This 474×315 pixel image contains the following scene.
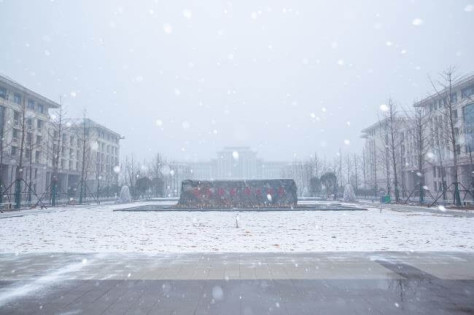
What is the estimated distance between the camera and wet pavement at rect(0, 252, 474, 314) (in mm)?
4586

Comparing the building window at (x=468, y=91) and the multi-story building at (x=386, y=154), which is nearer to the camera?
the multi-story building at (x=386, y=154)

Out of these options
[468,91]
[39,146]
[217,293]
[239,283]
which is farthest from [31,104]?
[468,91]

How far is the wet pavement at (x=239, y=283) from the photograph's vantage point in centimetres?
459

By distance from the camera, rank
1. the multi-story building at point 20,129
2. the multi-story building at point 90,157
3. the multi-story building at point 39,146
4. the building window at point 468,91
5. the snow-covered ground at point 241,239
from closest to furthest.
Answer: the snow-covered ground at point 241,239 < the multi-story building at point 39,146 < the multi-story building at point 20,129 < the building window at point 468,91 < the multi-story building at point 90,157

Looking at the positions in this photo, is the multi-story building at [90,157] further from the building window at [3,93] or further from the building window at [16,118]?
the building window at [3,93]

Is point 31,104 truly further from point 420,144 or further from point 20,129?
point 420,144

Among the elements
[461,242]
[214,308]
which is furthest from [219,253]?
[461,242]

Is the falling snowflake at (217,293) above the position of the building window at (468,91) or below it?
below

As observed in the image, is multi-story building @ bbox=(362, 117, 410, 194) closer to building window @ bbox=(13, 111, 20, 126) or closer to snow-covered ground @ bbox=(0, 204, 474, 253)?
snow-covered ground @ bbox=(0, 204, 474, 253)

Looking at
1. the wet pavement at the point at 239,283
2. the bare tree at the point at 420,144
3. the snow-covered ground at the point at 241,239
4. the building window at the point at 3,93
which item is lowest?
the snow-covered ground at the point at 241,239

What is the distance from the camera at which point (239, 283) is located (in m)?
5.70

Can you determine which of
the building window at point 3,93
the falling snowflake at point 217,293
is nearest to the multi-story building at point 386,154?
the falling snowflake at point 217,293

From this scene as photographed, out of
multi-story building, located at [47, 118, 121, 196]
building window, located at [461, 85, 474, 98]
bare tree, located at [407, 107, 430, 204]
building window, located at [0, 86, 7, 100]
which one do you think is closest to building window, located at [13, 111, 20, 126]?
building window, located at [0, 86, 7, 100]

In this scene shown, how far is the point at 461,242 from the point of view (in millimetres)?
9609
